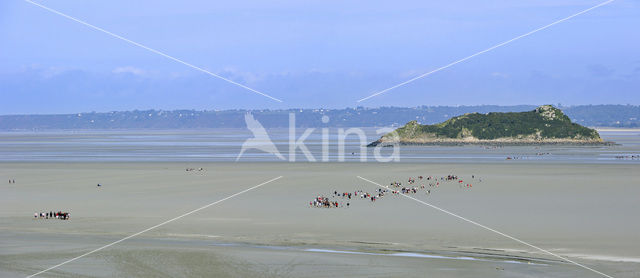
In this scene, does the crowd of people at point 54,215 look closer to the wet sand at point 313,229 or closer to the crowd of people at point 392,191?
the wet sand at point 313,229

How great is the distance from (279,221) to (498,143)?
12375 cm

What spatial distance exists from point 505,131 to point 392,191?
387 feet

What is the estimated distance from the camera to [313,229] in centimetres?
3078

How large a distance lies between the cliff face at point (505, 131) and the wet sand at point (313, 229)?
97491mm

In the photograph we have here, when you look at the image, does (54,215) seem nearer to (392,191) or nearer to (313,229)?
(313,229)

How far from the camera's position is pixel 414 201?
41.2m

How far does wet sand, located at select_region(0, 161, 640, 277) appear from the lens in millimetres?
22797

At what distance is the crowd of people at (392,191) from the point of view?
39.4 m

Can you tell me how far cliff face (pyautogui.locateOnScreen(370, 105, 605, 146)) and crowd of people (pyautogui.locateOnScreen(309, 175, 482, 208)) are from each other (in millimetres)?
91556

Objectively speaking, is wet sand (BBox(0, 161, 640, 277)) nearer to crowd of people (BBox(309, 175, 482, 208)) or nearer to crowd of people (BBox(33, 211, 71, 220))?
crowd of people (BBox(33, 211, 71, 220))

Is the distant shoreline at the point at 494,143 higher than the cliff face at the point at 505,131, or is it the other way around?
the cliff face at the point at 505,131

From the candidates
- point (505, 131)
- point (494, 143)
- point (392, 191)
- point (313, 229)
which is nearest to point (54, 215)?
point (313, 229)

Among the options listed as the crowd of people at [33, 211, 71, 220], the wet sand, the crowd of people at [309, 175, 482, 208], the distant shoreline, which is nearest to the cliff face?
the distant shoreline

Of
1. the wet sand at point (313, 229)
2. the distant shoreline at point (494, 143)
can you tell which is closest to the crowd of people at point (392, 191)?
the wet sand at point (313, 229)
